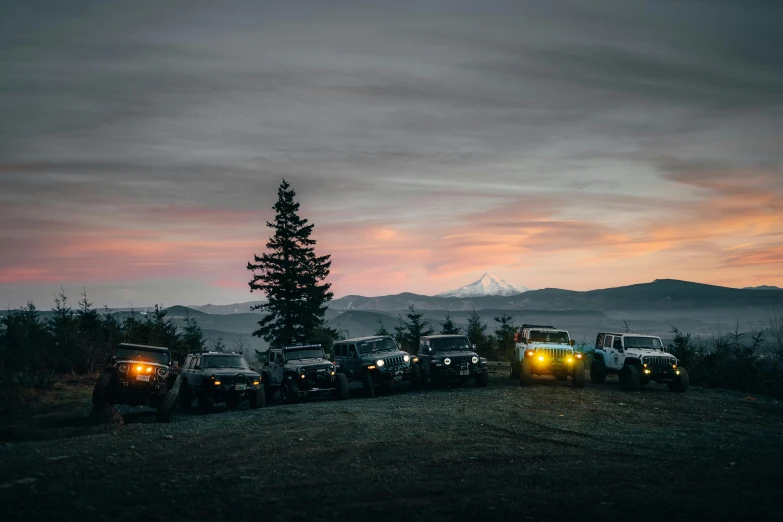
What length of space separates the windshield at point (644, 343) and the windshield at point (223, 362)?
14.6m

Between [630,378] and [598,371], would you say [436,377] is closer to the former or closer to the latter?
[630,378]

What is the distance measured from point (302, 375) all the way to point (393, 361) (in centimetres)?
365

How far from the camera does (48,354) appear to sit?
29984 mm

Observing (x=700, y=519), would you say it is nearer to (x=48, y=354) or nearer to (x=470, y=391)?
(x=470, y=391)

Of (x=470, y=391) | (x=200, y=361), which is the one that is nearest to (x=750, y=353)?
(x=470, y=391)

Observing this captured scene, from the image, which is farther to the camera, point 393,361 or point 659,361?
point 393,361

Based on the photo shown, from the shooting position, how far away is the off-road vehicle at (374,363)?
79.8 feet

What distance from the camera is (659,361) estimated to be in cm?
2438

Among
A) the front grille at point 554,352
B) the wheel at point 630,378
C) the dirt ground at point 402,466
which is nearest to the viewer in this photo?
the dirt ground at point 402,466

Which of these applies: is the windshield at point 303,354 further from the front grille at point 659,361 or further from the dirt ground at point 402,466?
the front grille at point 659,361

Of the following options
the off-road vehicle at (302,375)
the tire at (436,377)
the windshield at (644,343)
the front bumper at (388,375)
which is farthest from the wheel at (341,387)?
the windshield at (644,343)

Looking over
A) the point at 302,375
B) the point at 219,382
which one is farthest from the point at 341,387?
the point at 219,382

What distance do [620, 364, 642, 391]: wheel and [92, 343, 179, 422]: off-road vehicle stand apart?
1581 cm

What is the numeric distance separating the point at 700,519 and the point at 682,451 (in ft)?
15.4
